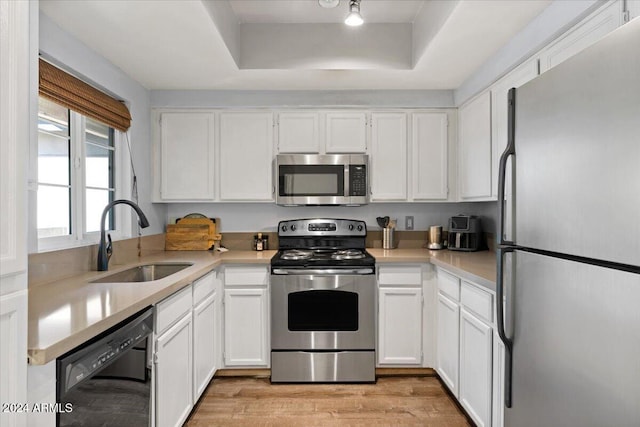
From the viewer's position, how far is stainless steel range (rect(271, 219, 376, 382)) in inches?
115

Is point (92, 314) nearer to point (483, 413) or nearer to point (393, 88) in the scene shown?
point (483, 413)

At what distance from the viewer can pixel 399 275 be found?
3.01 meters

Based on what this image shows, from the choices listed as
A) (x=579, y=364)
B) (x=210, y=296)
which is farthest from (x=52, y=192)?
(x=579, y=364)

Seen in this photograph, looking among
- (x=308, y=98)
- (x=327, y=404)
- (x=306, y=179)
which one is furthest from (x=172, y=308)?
(x=308, y=98)

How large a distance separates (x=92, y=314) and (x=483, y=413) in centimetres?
193

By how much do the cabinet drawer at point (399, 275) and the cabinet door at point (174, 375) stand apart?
1410mm

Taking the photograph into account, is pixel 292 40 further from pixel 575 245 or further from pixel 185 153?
pixel 575 245

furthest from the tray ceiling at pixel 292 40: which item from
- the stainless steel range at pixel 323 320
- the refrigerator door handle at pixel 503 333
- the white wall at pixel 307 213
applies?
the stainless steel range at pixel 323 320

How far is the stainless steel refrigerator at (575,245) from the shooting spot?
2.88ft

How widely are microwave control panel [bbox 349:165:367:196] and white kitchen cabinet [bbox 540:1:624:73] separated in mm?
1528

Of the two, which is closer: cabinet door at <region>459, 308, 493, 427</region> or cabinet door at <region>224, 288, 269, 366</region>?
cabinet door at <region>459, 308, 493, 427</region>

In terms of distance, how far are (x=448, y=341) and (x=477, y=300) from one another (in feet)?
2.17

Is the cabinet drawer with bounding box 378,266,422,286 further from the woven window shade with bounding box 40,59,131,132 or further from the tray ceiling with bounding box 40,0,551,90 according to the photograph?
the woven window shade with bounding box 40,59,131,132

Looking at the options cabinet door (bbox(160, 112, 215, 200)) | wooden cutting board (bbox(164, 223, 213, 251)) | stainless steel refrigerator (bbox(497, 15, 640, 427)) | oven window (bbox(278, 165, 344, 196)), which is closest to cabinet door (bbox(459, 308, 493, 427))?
stainless steel refrigerator (bbox(497, 15, 640, 427))
